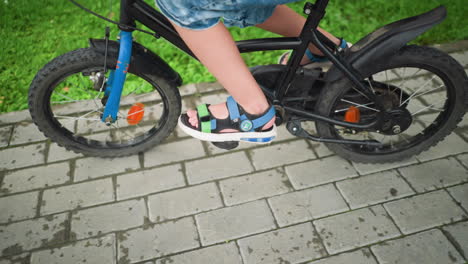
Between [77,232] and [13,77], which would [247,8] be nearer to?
[77,232]

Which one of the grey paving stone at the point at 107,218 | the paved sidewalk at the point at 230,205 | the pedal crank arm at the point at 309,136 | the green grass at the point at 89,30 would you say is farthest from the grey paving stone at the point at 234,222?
the green grass at the point at 89,30

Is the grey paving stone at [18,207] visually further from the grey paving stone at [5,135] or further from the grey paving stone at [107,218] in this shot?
the grey paving stone at [5,135]

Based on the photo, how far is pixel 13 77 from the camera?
3.56 m

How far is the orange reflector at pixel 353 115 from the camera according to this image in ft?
7.98

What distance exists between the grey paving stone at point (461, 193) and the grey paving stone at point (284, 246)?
96 cm

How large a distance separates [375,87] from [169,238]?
157cm

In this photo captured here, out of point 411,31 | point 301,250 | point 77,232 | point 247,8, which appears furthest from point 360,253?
point 77,232

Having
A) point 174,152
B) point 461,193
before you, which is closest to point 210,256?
point 174,152

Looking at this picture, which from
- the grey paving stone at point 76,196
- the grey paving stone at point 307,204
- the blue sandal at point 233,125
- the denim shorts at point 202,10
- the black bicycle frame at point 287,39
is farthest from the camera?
the grey paving stone at point 76,196

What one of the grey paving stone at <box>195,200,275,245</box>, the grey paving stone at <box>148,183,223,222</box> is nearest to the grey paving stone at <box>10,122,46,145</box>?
the grey paving stone at <box>148,183,223,222</box>

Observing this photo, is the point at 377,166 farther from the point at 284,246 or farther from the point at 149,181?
the point at 149,181

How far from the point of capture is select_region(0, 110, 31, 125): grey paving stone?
3074 mm

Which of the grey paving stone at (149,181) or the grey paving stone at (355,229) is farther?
the grey paving stone at (149,181)

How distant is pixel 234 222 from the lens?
7.66 ft
